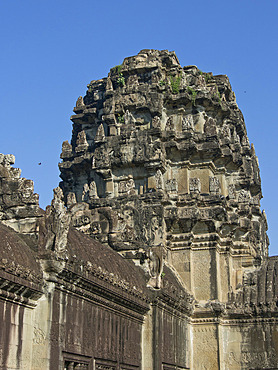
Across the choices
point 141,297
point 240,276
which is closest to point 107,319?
point 141,297

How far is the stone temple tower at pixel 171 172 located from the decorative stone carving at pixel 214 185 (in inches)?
2.0

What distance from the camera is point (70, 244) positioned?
19344 millimetres

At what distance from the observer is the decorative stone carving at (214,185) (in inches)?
1254

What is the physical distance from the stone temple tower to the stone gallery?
7 centimetres

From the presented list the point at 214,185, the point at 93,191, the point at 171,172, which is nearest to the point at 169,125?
the point at 171,172

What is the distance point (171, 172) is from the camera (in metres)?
33.1

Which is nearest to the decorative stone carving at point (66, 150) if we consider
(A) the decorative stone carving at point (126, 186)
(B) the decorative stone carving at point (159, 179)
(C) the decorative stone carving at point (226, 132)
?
(A) the decorative stone carving at point (126, 186)

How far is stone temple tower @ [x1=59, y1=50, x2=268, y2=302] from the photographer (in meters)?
30.4

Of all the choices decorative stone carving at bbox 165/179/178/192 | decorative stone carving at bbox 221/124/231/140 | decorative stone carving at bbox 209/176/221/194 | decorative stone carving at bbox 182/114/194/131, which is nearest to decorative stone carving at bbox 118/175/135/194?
decorative stone carving at bbox 165/179/178/192

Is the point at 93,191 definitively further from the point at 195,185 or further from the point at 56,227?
the point at 56,227

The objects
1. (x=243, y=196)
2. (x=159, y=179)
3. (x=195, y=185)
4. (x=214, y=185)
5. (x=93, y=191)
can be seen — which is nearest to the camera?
(x=159, y=179)

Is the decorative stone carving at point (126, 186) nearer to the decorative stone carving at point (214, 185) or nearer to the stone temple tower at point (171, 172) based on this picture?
the stone temple tower at point (171, 172)

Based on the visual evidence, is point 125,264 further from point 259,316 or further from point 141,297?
point 259,316

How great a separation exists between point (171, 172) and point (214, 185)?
2.47 m
